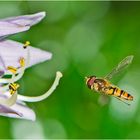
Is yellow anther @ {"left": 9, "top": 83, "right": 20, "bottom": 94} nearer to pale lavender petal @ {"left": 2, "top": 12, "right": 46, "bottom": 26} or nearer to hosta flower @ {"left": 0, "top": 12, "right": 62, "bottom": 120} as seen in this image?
hosta flower @ {"left": 0, "top": 12, "right": 62, "bottom": 120}

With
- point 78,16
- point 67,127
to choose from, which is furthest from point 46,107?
point 78,16

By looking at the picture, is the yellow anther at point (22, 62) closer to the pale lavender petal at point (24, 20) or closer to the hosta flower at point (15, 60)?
the hosta flower at point (15, 60)

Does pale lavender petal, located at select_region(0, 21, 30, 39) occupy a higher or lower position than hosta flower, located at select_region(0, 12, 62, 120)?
higher

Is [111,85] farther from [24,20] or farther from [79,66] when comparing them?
[79,66]

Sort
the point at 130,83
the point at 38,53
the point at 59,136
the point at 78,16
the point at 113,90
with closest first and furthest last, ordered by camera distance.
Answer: the point at 113,90, the point at 38,53, the point at 59,136, the point at 130,83, the point at 78,16

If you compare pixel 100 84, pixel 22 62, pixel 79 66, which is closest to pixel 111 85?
pixel 100 84

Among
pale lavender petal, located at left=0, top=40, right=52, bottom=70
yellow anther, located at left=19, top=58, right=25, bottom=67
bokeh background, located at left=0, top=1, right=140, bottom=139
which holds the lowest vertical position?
bokeh background, located at left=0, top=1, right=140, bottom=139

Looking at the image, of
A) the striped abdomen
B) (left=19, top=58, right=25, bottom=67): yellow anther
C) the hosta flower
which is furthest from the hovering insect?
(left=19, top=58, right=25, bottom=67): yellow anther

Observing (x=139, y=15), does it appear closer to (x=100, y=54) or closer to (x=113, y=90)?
(x=100, y=54)
